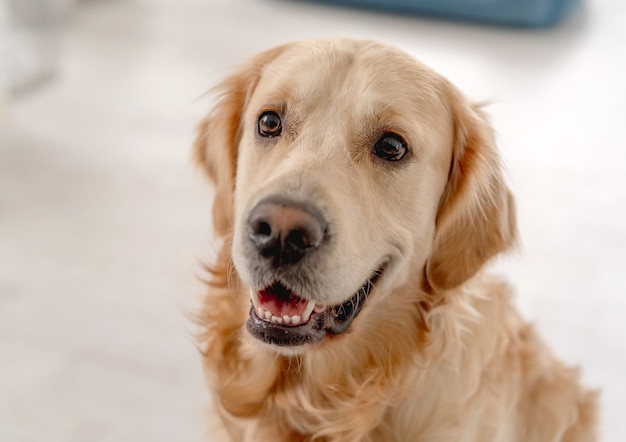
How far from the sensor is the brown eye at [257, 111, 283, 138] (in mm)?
1755

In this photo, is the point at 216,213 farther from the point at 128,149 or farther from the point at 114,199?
the point at 128,149

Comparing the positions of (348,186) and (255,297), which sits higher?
(348,186)

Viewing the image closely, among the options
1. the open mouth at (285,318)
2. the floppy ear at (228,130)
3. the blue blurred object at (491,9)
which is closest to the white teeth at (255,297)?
the open mouth at (285,318)

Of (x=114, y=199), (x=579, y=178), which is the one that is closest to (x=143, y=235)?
(x=114, y=199)

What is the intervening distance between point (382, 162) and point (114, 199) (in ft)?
6.61

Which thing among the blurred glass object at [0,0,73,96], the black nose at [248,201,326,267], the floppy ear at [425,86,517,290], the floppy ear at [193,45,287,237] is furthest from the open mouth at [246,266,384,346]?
the blurred glass object at [0,0,73,96]

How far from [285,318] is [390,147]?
412 millimetres

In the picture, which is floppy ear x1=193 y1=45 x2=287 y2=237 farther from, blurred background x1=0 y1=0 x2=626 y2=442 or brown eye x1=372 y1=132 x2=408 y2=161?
brown eye x1=372 y1=132 x2=408 y2=161

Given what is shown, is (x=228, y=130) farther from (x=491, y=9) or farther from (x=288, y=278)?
(x=491, y=9)

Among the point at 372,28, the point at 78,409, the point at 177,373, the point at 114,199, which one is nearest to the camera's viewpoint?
the point at 78,409

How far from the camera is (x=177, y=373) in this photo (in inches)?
104

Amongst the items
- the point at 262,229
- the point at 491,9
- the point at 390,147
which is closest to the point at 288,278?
the point at 262,229

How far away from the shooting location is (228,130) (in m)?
1.94

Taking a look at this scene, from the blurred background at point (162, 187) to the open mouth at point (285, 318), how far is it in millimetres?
408
